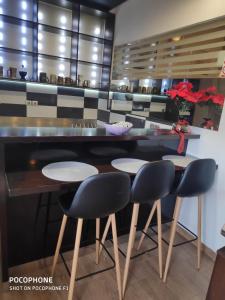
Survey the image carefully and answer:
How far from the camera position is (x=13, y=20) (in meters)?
2.67

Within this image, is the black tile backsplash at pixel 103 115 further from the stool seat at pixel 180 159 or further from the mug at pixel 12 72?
the stool seat at pixel 180 159

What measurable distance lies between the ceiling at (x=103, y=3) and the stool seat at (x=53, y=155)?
2.32 metres

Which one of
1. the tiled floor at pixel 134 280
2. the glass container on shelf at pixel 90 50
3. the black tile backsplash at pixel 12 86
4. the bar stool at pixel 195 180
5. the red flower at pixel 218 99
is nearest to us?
the tiled floor at pixel 134 280

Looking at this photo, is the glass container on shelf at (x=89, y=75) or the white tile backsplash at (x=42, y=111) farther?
the glass container on shelf at (x=89, y=75)

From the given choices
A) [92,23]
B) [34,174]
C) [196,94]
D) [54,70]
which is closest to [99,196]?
[34,174]

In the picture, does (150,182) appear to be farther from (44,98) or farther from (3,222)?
(44,98)

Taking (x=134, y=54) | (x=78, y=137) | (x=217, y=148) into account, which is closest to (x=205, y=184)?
(x=217, y=148)

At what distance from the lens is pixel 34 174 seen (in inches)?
53.8

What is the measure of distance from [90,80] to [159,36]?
50.8 inches

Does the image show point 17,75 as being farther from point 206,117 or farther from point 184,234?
point 184,234

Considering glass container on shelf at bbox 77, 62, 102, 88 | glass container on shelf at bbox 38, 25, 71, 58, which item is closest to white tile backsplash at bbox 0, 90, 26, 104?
glass container on shelf at bbox 38, 25, 71, 58

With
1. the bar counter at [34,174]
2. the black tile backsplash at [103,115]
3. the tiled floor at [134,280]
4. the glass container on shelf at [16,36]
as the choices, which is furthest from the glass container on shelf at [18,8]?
the tiled floor at [134,280]

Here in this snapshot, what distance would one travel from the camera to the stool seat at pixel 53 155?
60.7 inches

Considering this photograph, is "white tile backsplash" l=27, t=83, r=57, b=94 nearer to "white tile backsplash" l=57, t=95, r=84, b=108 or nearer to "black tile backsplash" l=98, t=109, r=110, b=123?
"white tile backsplash" l=57, t=95, r=84, b=108
